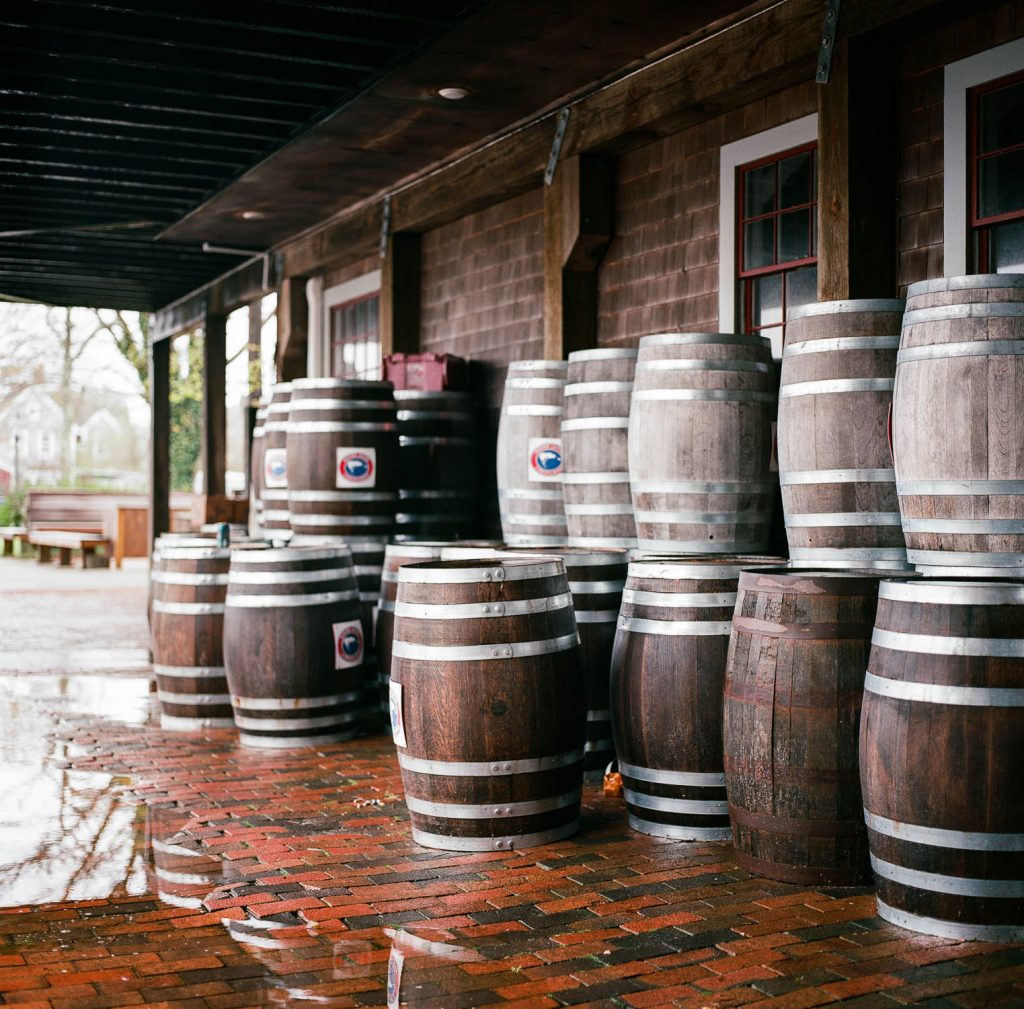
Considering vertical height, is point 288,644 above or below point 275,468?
below

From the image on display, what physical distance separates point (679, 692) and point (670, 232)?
356 centimetres

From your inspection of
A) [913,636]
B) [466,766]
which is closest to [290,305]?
[466,766]

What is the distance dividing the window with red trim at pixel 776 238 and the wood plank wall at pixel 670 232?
20 centimetres

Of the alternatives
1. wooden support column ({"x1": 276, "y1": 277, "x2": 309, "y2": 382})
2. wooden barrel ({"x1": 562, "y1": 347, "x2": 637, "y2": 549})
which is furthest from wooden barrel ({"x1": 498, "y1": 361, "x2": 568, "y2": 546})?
wooden support column ({"x1": 276, "y1": 277, "x2": 309, "y2": 382})

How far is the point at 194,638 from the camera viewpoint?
6.90m

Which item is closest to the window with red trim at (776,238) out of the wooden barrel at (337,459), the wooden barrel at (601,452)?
the wooden barrel at (601,452)

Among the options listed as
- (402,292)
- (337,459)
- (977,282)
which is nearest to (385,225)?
(402,292)

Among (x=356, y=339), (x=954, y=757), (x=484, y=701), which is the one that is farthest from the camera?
(x=356, y=339)

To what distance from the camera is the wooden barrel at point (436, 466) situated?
8156mm

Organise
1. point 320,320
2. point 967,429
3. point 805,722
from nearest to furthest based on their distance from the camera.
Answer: point 805,722 → point 967,429 → point 320,320

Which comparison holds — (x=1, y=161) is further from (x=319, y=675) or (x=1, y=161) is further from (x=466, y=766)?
(x=466, y=766)

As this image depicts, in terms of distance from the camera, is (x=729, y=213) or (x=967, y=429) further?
(x=729, y=213)

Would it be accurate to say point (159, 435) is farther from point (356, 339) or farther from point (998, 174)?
point (998, 174)

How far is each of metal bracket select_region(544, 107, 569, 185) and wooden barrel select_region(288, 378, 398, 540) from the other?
1.65 meters
